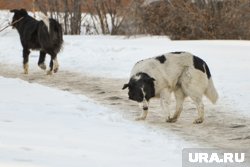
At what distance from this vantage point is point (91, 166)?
18.1 feet

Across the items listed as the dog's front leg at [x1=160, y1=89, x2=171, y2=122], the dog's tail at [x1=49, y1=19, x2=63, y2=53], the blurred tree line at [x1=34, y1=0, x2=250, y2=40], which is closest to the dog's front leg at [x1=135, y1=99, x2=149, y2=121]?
the dog's front leg at [x1=160, y1=89, x2=171, y2=122]

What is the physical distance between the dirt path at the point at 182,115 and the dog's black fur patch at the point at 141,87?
392 mm

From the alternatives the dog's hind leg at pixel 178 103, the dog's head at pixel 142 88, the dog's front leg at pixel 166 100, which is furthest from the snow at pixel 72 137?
the dog's hind leg at pixel 178 103

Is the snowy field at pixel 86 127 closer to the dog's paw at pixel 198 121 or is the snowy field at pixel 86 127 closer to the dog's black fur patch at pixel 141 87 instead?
the dog's black fur patch at pixel 141 87

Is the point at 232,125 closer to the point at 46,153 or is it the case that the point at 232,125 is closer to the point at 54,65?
the point at 46,153

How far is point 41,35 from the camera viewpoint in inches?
576

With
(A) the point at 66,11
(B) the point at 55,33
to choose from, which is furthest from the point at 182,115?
(A) the point at 66,11

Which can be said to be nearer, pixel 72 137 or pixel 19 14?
pixel 72 137

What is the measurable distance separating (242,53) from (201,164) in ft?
35.4

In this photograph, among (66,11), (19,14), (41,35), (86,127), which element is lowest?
(86,127)

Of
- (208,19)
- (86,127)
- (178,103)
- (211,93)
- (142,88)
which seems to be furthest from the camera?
(208,19)

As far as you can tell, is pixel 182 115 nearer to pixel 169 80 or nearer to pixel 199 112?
pixel 199 112

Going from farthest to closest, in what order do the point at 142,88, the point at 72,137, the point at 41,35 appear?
the point at 41,35, the point at 142,88, the point at 72,137

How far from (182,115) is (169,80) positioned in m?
0.93
